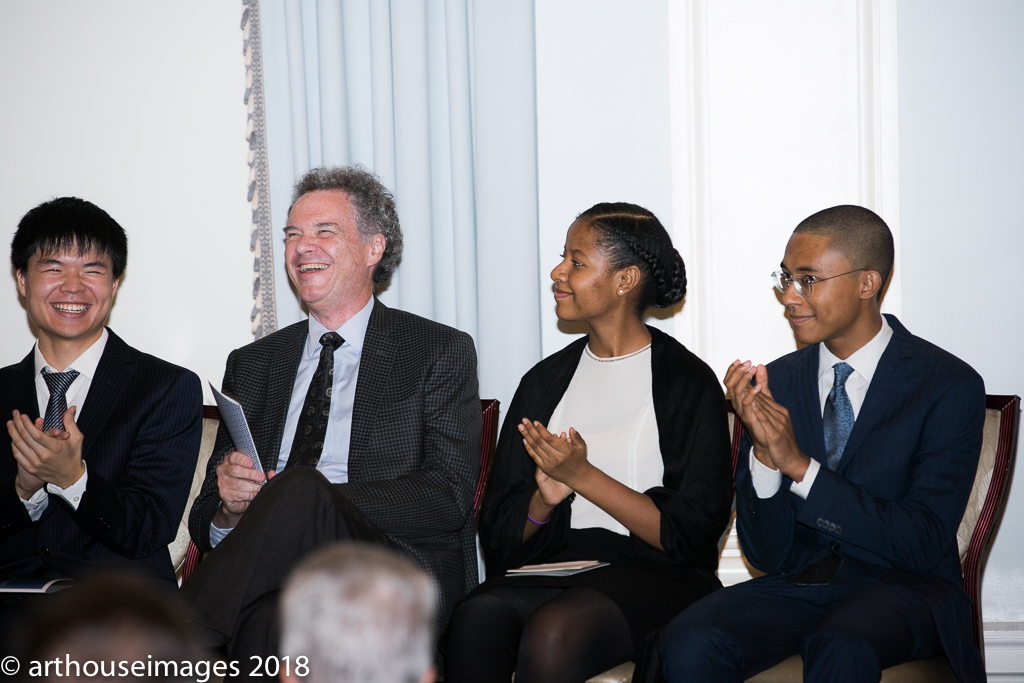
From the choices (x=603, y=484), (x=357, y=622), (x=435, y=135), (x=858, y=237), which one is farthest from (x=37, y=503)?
(x=858, y=237)

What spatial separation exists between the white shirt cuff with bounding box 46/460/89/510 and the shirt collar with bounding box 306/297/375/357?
0.78m

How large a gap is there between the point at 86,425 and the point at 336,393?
2.55 feet

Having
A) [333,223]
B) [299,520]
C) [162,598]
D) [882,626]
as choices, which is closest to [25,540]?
[299,520]

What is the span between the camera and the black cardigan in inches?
91.6

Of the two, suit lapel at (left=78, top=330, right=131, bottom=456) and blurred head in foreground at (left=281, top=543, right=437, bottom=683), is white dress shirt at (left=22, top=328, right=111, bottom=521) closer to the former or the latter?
suit lapel at (left=78, top=330, right=131, bottom=456)

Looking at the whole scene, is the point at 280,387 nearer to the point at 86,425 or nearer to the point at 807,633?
the point at 86,425

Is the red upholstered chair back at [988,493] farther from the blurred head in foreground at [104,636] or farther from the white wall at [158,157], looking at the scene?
the white wall at [158,157]

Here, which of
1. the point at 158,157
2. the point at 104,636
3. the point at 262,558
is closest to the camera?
the point at 104,636

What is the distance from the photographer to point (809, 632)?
7.02 feet

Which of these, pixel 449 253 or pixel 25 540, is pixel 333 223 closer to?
pixel 449 253

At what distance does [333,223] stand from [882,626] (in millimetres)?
1981

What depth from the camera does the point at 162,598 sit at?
2.97 ft

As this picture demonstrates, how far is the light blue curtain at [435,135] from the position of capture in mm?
3086

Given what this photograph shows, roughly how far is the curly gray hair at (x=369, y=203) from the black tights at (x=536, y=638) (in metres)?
1.26
